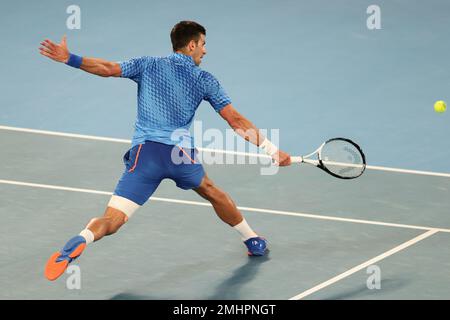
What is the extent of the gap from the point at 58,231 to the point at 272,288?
2.44 meters

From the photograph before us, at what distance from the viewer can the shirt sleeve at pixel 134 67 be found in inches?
469

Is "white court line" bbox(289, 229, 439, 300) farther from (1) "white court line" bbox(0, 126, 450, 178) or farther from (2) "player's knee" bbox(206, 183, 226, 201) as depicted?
(1) "white court line" bbox(0, 126, 450, 178)

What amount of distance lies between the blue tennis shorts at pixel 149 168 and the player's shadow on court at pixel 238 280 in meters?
1.01

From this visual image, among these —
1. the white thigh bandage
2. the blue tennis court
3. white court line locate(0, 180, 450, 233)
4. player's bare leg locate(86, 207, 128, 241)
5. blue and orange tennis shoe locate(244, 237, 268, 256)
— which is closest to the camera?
player's bare leg locate(86, 207, 128, 241)

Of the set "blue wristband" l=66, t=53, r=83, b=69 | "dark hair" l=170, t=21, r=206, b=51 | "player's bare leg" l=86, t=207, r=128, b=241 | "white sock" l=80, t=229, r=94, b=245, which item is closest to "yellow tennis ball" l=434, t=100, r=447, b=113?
"dark hair" l=170, t=21, r=206, b=51

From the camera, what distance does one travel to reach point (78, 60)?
38.3ft

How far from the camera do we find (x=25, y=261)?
41.2 ft

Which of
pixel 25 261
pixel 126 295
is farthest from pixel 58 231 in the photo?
pixel 126 295

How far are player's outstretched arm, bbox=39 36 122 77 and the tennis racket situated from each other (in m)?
1.92

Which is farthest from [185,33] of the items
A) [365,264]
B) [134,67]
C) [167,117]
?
[365,264]

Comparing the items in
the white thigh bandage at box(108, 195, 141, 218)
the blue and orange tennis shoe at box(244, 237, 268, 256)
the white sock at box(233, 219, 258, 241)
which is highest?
the white thigh bandage at box(108, 195, 141, 218)

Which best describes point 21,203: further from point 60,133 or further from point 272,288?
point 272,288

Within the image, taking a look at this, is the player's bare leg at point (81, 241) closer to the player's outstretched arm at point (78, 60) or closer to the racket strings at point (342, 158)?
the player's outstretched arm at point (78, 60)

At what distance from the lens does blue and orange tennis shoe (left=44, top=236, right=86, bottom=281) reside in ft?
36.7
